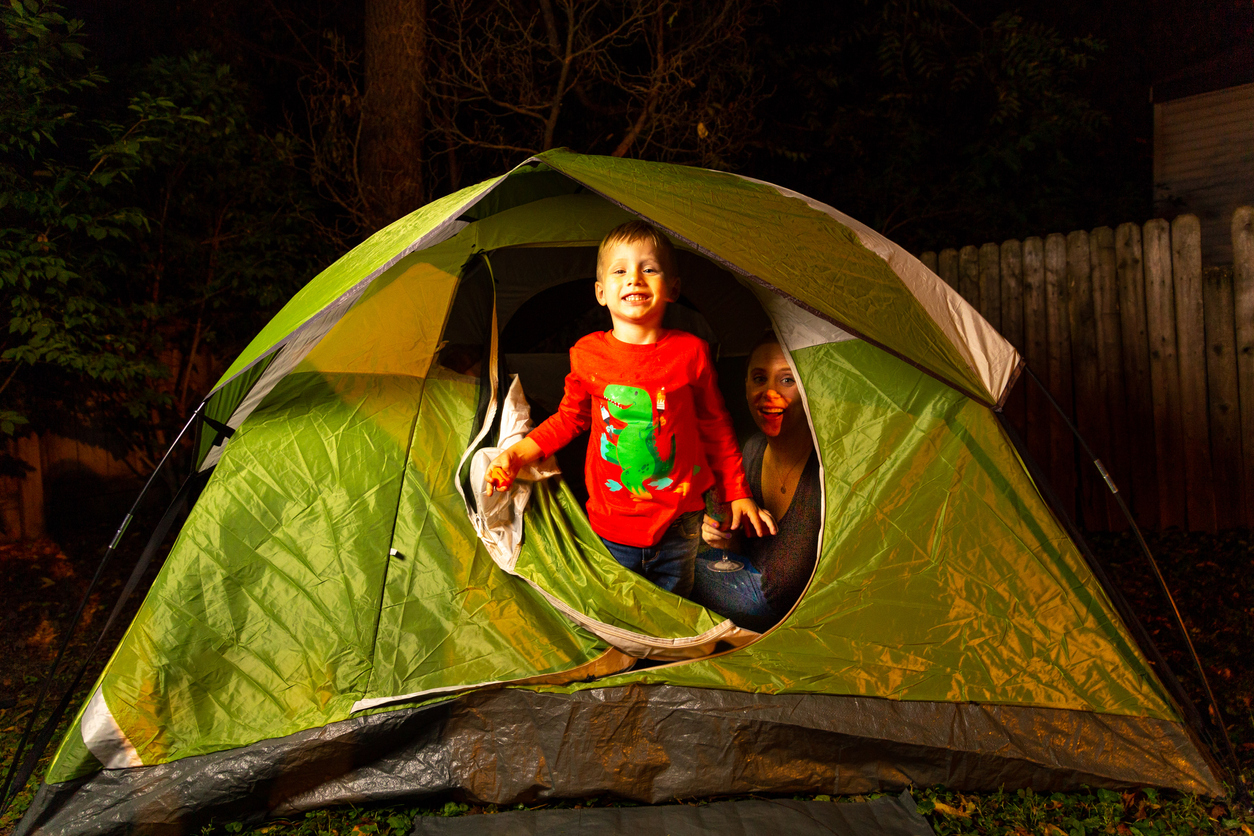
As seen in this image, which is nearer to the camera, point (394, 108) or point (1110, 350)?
point (1110, 350)

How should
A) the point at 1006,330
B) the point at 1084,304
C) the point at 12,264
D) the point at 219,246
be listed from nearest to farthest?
the point at 12,264 < the point at 1084,304 < the point at 1006,330 < the point at 219,246

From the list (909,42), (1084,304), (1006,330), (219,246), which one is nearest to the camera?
(1084,304)

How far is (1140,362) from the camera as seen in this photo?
414 cm

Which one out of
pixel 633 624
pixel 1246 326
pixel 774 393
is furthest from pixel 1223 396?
pixel 633 624

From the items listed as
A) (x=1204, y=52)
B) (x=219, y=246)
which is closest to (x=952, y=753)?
(x=219, y=246)

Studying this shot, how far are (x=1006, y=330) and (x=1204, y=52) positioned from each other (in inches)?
216

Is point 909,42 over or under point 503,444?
over

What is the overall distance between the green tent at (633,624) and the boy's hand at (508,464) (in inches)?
3.5

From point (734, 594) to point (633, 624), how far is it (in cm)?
37

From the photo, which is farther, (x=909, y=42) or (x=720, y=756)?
(x=909, y=42)

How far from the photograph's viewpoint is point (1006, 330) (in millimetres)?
4551

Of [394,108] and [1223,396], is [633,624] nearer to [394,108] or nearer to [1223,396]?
[1223,396]

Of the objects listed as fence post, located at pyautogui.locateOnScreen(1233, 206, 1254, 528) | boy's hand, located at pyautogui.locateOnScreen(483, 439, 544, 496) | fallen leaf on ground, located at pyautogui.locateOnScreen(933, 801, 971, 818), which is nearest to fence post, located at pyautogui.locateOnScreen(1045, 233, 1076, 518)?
fence post, located at pyautogui.locateOnScreen(1233, 206, 1254, 528)

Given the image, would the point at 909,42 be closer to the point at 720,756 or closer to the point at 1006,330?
the point at 1006,330
